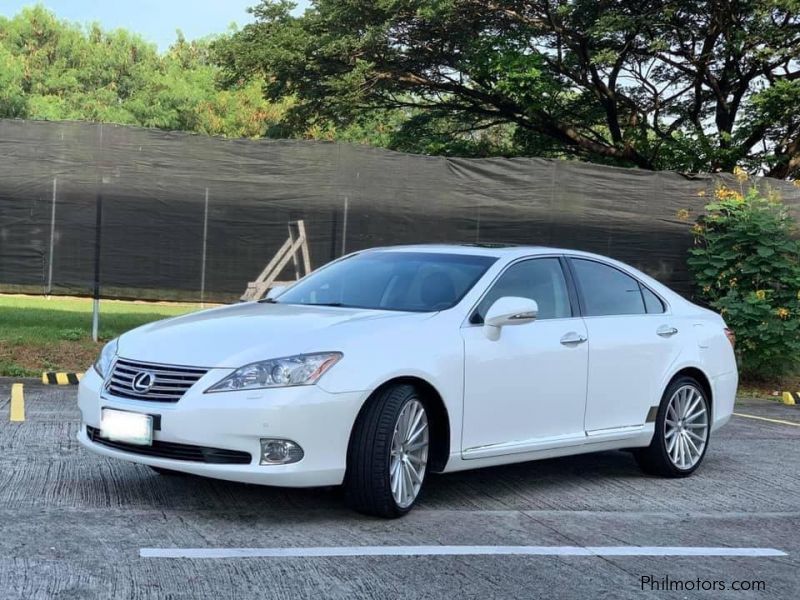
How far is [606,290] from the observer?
7328 millimetres

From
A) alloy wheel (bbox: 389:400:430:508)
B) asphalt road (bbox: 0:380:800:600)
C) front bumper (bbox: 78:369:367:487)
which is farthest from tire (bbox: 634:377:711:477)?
front bumper (bbox: 78:369:367:487)

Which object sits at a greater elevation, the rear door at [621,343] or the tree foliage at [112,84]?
the tree foliage at [112,84]

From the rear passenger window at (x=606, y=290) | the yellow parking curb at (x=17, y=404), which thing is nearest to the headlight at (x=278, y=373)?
the rear passenger window at (x=606, y=290)

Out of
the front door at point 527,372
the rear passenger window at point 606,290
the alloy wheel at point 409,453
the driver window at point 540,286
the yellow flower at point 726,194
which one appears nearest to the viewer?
the alloy wheel at point 409,453

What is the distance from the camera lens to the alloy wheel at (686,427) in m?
7.42

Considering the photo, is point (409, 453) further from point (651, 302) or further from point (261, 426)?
point (651, 302)

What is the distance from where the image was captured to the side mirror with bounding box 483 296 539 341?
6141 millimetres

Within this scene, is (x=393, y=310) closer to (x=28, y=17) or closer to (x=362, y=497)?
(x=362, y=497)

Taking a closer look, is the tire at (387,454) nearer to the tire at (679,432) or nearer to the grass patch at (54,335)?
the tire at (679,432)

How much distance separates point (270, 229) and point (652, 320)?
6.57 metres

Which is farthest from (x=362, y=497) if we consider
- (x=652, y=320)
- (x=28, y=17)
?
(x=28, y=17)

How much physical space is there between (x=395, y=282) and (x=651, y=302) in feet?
6.69

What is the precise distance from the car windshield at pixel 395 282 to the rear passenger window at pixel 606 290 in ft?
2.60

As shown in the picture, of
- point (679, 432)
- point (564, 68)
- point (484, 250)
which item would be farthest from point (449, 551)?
point (564, 68)
